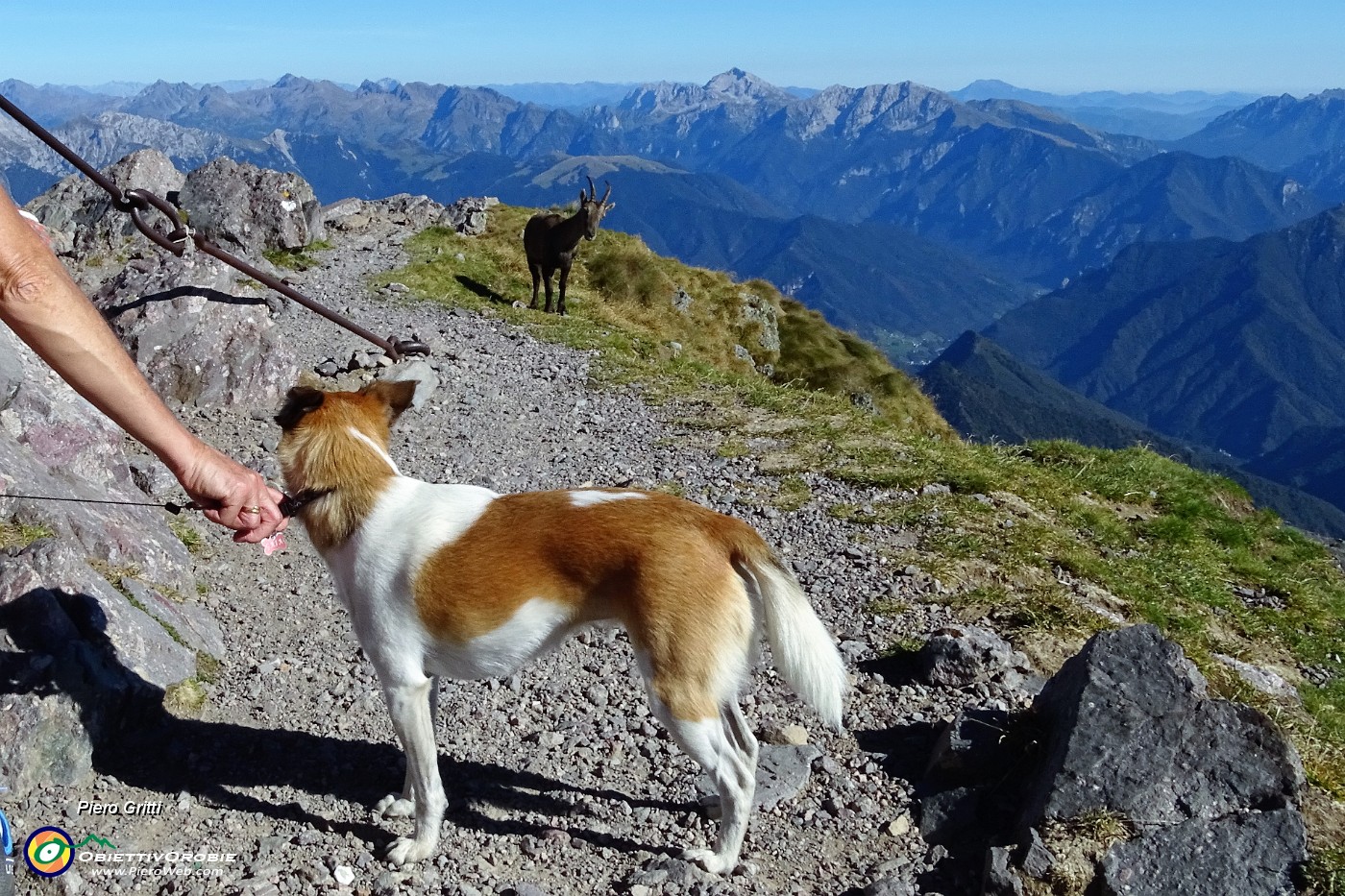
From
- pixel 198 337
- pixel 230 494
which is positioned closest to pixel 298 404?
pixel 230 494

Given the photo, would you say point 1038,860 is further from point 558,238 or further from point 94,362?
point 558,238

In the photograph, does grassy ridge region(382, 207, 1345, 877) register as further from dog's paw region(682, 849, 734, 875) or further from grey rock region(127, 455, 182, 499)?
grey rock region(127, 455, 182, 499)

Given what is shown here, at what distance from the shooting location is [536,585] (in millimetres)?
4203

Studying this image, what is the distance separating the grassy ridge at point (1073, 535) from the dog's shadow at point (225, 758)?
3617 millimetres

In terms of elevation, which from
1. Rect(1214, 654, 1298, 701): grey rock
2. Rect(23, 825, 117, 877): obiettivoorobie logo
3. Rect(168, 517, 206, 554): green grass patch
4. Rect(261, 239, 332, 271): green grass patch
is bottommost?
Rect(1214, 654, 1298, 701): grey rock

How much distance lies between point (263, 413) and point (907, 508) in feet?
25.1

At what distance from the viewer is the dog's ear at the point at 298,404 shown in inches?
170

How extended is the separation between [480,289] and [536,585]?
18.3 metres

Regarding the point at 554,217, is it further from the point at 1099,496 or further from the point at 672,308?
the point at 1099,496

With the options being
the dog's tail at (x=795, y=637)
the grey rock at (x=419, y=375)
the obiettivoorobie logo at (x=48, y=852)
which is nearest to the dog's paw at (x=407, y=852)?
the obiettivoorobie logo at (x=48, y=852)

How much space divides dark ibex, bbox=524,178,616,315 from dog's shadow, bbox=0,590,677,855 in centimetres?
1533

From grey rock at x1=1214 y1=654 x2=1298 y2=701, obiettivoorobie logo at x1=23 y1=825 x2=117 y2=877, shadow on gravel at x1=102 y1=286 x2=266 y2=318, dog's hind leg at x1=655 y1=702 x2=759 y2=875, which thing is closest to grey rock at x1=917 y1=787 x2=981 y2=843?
dog's hind leg at x1=655 y1=702 x2=759 y2=875

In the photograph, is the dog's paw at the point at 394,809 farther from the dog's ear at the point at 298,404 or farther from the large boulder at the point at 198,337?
the large boulder at the point at 198,337

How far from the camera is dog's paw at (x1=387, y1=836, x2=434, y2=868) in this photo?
15.0 feet
